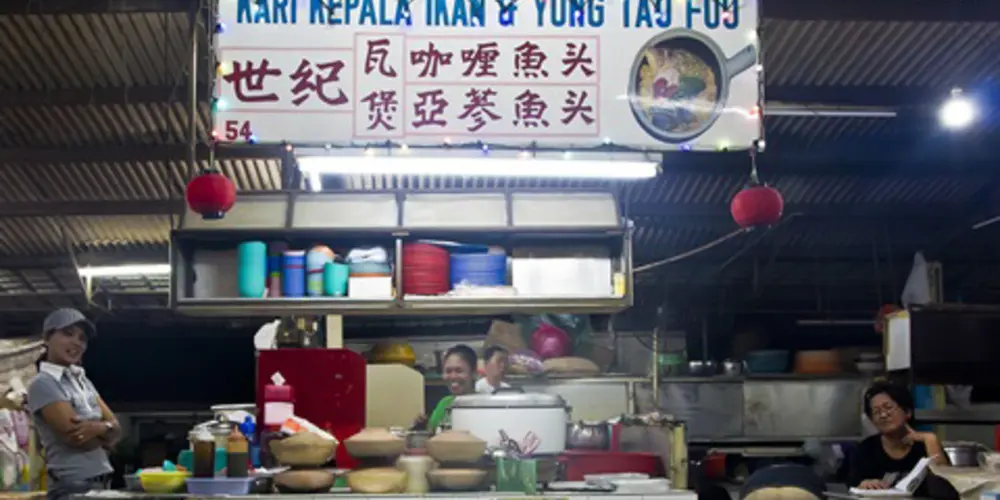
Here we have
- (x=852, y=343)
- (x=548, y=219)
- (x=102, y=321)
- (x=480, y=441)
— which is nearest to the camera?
(x=480, y=441)

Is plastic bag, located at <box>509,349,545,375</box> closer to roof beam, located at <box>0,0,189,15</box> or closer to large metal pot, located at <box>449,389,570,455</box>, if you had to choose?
roof beam, located at <box>0,0,189,15</box>

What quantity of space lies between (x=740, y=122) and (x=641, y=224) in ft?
18.0

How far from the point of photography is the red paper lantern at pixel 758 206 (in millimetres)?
5102

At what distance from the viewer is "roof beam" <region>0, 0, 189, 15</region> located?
249 inches

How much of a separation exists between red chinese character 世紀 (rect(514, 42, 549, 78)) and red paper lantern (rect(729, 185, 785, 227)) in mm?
1081

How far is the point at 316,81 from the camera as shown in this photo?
16.4ft

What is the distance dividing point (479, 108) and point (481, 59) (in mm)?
231

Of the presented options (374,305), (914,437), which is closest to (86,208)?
(374,305)

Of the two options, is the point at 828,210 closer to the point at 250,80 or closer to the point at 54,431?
the point at 250,80

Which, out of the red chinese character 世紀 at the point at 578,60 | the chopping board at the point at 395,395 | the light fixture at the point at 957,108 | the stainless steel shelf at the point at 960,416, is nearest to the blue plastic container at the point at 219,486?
the red chinese character 世紀 at the point at 578,60

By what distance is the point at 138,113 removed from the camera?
26.1 ft

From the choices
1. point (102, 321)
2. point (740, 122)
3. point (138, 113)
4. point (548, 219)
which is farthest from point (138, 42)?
point (102, 321)

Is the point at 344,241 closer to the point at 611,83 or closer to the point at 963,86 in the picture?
the point at 611,83

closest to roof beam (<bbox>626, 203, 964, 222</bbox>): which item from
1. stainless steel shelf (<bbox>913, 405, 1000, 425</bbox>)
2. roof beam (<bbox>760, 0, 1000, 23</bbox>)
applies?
stainless steel shelf (<bbox>913, 405, 1000, 425</bbox>)
